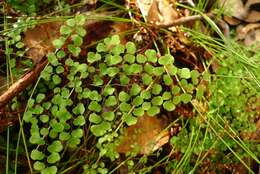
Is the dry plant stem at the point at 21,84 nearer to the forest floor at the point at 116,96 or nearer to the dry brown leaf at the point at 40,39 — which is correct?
the forest floor at the point at 116,96

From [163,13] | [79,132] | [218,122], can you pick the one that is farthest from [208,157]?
[163,13]

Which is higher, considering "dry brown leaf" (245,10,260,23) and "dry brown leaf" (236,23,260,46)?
"dry brown leaf" (245,10,260,23)

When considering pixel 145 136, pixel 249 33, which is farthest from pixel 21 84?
pixel 249 33

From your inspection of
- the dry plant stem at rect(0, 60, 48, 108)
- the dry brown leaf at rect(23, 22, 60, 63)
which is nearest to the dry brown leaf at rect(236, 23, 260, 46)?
the dry brown leaf at rect(23, 22, 60, 63)

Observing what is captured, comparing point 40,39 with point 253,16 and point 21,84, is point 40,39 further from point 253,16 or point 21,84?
point 253,16

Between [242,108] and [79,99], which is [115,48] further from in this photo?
[242,108]

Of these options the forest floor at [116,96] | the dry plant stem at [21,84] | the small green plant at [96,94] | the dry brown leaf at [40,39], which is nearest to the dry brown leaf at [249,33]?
the forest floor at [116,96]

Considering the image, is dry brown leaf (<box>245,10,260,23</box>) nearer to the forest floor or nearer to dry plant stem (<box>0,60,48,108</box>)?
the forest floor
